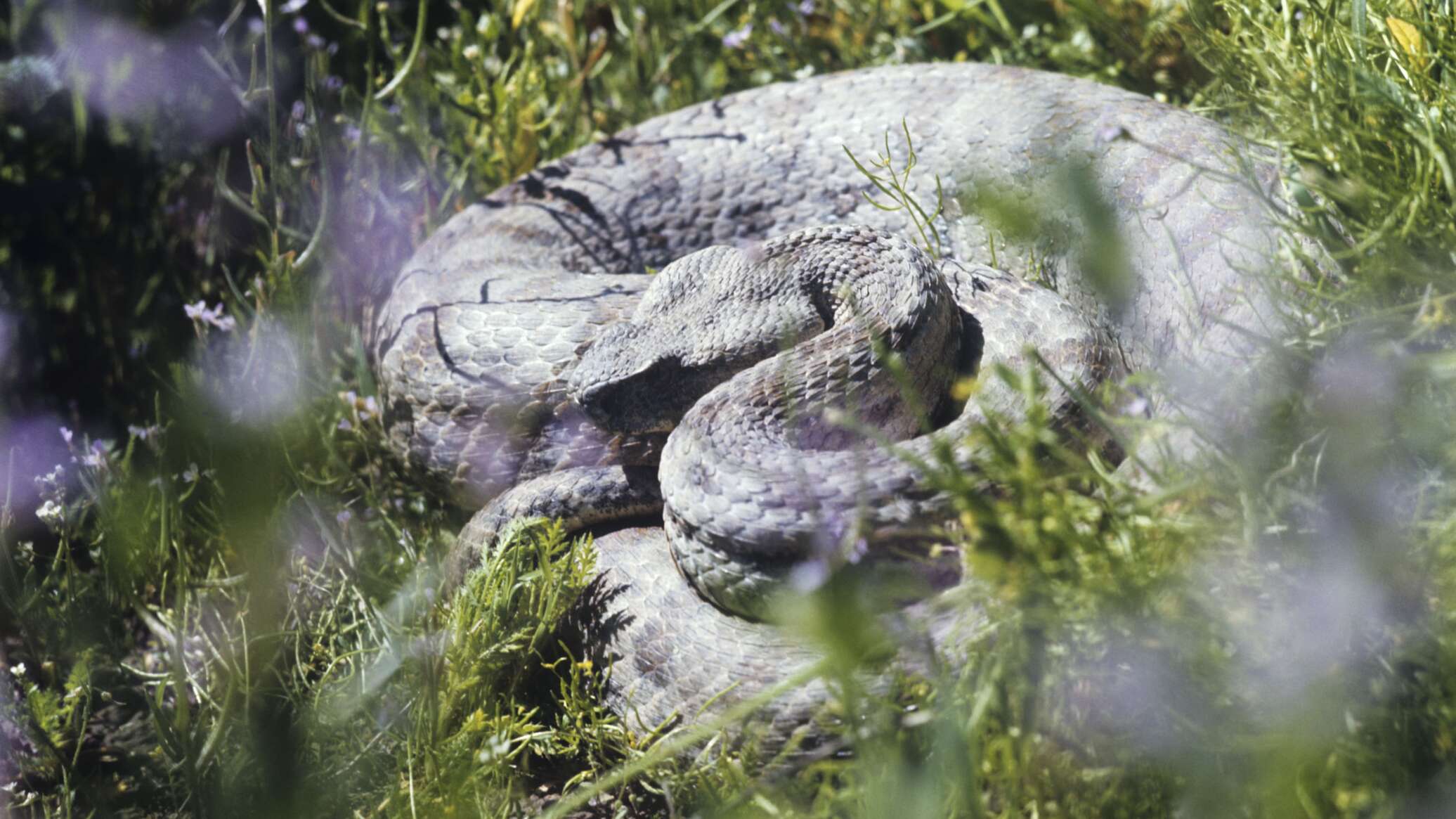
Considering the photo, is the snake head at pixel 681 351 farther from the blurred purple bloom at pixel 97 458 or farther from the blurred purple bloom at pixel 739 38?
the blurred purple bloom at pixel 739 38

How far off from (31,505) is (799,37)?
3.58 meters

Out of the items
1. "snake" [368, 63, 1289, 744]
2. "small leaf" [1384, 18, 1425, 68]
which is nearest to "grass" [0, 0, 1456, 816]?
"small leaf" [1384, 18, 1425, 68]

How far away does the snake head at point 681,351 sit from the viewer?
3.29m

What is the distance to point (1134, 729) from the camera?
6.67ft

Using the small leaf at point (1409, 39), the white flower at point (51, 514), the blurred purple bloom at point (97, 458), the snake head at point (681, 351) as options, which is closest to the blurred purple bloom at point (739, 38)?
the snake head at point (681, 351)

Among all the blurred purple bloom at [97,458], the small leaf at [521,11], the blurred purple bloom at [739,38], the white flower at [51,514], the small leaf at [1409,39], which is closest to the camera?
the small leaf at [1409,39]

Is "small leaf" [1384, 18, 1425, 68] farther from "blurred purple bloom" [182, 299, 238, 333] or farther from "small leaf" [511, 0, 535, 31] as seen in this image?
"blurred purple bloom" [182, 299, 238, 333]

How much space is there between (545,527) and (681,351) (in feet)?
2.08

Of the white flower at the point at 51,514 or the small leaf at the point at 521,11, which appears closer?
the white flower at the point at 51,514

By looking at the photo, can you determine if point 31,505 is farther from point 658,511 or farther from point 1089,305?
point 1089,305

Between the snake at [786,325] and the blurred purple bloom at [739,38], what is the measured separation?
41 cm

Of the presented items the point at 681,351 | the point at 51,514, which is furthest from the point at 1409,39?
the point at 51,514

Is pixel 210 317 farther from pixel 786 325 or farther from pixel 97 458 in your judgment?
pixel 786 325

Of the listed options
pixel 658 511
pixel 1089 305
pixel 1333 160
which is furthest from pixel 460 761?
pixel 1333 160
